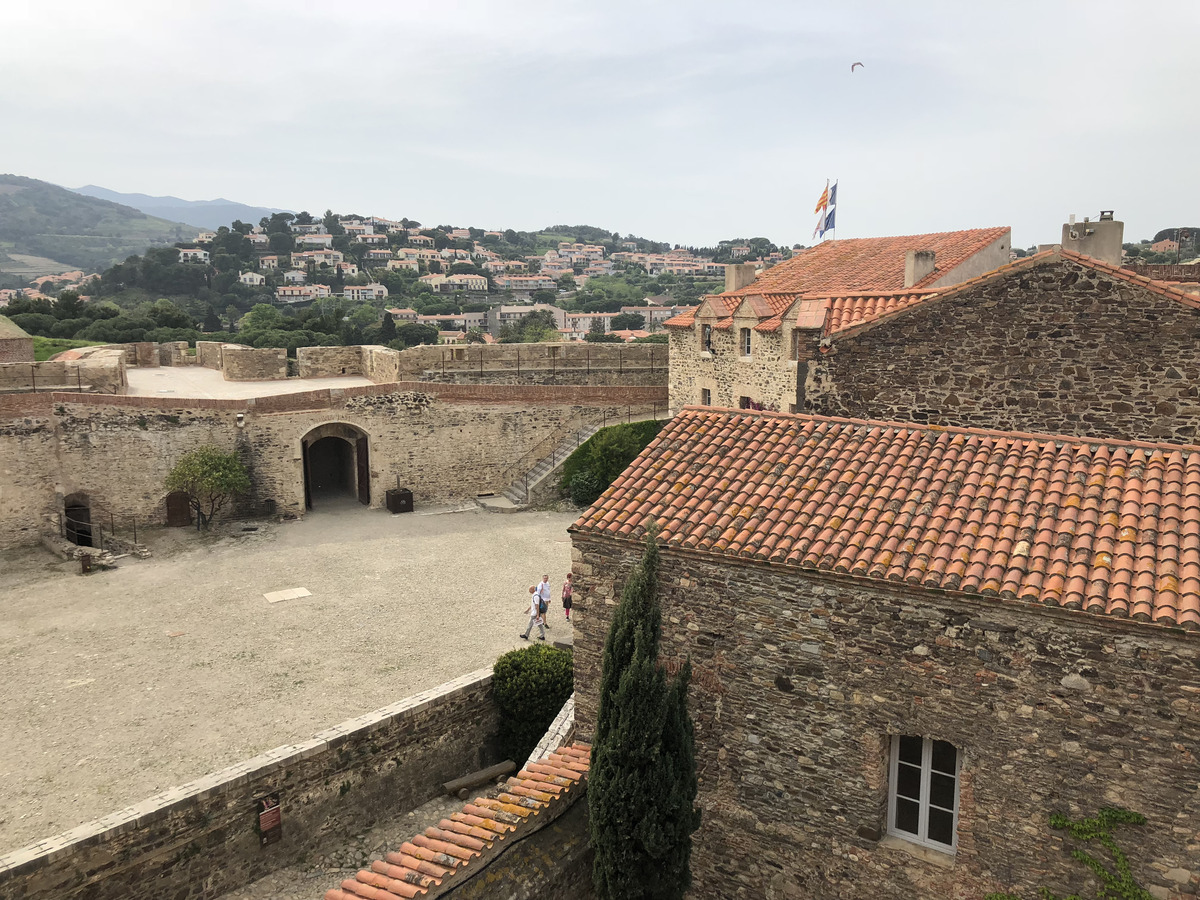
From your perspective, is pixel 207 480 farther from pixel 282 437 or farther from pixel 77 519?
pixel 77 519

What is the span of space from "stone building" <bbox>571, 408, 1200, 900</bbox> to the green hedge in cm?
1592

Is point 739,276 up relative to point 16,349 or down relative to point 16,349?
→ up

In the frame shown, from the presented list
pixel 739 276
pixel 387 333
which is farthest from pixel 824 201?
pixel 387 333

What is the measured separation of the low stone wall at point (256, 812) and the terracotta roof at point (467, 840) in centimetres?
213

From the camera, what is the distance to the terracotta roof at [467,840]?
24.7 ft

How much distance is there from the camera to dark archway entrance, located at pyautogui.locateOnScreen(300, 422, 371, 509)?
25594 mm

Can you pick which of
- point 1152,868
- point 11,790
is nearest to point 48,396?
point 11,790

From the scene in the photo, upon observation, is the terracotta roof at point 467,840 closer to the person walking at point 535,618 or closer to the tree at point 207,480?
the person walking at point 535,618

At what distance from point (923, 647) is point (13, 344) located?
3064 cm

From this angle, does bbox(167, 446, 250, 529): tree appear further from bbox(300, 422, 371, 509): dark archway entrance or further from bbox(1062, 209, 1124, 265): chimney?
bbox(1062, 209, 1124, 265): chimney

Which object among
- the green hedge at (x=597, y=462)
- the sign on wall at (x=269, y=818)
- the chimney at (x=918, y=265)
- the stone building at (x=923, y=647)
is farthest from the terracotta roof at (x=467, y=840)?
the green hedge at (x=597, y=462)

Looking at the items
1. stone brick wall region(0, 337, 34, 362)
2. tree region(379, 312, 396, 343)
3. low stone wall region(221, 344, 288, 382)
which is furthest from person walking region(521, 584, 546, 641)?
tree region(379, 312, 396, 343)

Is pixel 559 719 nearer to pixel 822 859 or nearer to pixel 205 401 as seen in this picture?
pixel 822 859

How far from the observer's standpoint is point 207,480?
21.9m
